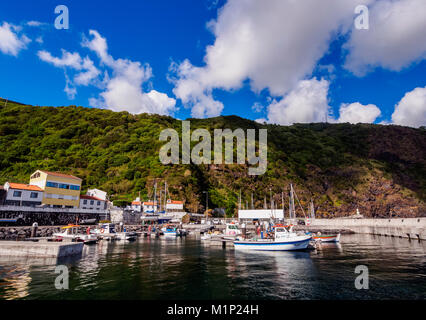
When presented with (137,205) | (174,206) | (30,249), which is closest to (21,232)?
(30,249)

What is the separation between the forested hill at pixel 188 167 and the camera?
351 ft

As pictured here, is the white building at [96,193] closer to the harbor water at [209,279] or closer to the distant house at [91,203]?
the distant house at [91,203]

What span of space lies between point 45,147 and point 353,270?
454 feet

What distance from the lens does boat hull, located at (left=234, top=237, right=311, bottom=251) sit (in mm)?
37750

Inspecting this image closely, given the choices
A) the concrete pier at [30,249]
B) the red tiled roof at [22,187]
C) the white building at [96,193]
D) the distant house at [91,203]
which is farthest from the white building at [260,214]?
the concrete pier at [30,249]

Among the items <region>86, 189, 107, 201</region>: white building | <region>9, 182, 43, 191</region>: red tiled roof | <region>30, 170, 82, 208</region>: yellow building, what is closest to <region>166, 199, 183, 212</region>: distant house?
<region>86, 189, 107, 201</region>: white building

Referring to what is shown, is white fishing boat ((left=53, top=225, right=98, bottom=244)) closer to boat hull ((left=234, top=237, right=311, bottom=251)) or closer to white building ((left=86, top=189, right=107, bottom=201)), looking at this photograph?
boat hull ((left=234, top=237, right=311, bottom=251))

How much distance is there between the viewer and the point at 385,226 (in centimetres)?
6812

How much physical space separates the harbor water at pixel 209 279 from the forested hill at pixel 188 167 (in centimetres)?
6548

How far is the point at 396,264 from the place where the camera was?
27.9 meters

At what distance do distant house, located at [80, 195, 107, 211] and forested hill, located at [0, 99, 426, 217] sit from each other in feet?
33.1

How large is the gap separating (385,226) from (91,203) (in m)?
88.7

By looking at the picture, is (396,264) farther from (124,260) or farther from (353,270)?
(124,260)
